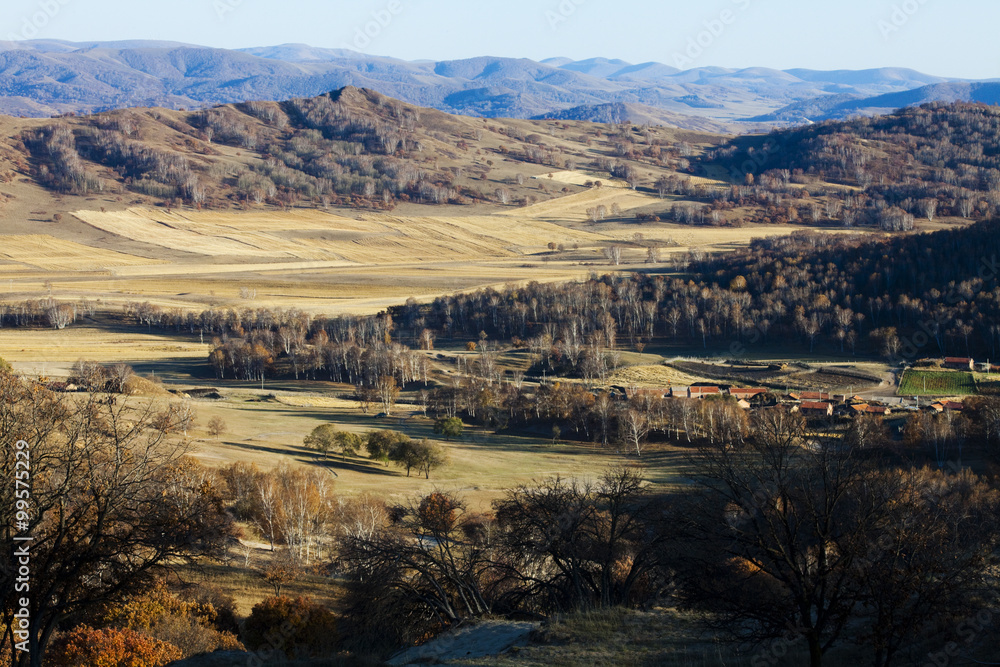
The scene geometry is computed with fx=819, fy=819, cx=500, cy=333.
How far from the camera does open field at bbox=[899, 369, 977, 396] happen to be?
79375 millimetres

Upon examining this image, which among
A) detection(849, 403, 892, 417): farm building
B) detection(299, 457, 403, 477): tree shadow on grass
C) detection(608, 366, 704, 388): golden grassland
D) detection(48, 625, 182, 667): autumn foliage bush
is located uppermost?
detection(48, 625, 182, 667): autumn foliage bush

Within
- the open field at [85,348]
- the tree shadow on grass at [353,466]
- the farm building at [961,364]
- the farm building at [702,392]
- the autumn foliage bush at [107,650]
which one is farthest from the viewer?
the open field at [85,348]

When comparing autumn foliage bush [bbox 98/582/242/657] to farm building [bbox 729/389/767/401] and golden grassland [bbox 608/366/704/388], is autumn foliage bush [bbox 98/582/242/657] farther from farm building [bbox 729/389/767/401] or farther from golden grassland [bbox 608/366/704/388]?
golden grassland [bbox 608/366/704/388]

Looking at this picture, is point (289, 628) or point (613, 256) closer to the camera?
point (289, 628)

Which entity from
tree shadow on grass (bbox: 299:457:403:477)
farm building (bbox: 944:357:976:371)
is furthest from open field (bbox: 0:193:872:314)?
farm building (bbox: 944:357:976:371)

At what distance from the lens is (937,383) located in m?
82.7

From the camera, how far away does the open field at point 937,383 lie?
79.4 metres

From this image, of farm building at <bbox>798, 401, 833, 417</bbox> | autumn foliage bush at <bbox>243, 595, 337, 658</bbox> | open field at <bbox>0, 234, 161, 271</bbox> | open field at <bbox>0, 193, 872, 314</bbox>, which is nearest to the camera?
autumn foliage bush at <bbox>243, 595, 337, 658</bbox>

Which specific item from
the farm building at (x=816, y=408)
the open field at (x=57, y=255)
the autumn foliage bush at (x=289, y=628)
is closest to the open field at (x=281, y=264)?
the open field at (x=57, y=255)

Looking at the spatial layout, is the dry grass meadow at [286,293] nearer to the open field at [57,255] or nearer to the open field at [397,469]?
the open field at [397,469]

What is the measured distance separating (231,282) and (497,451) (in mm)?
104620

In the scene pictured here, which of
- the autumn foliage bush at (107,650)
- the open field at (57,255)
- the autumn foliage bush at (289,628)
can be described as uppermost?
the open field at (57,255)

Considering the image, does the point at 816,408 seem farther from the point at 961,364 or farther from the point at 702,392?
the point at 961,364

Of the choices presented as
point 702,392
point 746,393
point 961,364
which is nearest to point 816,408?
point 746,393
